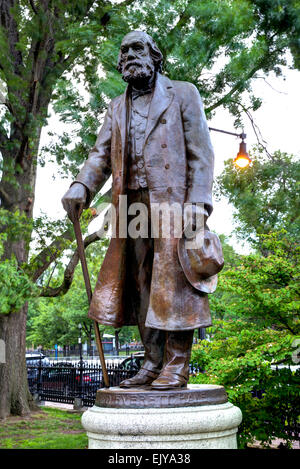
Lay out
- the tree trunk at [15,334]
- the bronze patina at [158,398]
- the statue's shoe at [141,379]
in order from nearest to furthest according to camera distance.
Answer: the bronze patina at [158,398] → the statue's shoe at [141,379] → the tree trunk at [15,334]

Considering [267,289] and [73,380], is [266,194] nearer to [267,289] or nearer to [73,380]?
[73,380]

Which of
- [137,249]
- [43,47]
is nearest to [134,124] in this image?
[137,249]

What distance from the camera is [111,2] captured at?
11.7 m

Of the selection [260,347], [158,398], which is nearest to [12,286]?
→ [260,347]

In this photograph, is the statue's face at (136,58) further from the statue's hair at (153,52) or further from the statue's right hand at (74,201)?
the statue's right hand at (74,201)

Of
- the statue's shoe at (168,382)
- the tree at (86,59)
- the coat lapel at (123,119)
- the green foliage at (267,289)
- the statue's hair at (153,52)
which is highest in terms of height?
the tree at (86,59)

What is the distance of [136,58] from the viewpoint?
4.20 metres

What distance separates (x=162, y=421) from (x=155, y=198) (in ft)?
5.53

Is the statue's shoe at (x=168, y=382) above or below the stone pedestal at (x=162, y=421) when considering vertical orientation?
above

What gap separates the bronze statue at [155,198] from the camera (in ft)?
12.3

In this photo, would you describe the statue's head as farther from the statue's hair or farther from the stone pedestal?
the stone pedestal

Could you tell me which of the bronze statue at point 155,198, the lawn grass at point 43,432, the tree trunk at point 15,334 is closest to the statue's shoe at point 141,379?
the bronze statue at point 155,198

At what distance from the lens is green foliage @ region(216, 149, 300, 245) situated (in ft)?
53.5

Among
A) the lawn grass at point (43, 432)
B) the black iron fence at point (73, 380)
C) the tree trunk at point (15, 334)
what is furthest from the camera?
the black iron fence at point (73, 380)
